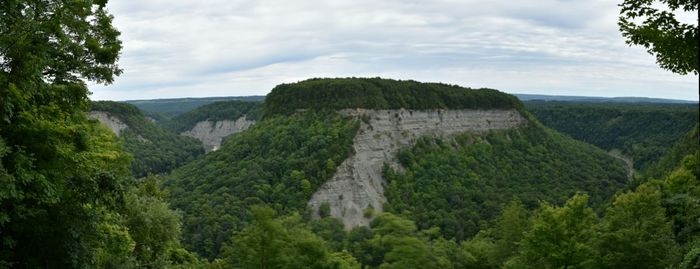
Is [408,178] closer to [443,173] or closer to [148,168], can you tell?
[443,173]

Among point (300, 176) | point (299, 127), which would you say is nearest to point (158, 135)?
point (299, 127)

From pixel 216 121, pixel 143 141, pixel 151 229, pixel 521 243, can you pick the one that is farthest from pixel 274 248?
pixel 216 121

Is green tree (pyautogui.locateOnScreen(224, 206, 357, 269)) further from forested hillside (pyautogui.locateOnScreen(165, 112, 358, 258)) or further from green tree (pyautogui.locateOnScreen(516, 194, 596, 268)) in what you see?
forested hillside (pyautogui.locateOnScreen(165, 112, 358, 258))

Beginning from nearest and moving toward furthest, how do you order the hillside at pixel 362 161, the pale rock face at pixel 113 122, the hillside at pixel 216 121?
1. the hillside at pixel 362 161
2. the pale rock face at pixel 113 122
3. the hillside at pixel 216 121

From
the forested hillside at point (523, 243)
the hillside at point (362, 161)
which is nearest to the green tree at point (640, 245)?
the forested hillside at point (523, 243)

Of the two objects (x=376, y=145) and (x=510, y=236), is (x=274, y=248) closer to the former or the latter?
(x=510, y=236)

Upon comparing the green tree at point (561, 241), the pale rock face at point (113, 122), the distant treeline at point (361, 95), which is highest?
the distant treeline at point (361, 95)

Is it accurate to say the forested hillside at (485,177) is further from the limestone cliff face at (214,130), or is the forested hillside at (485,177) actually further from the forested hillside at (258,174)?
the limestone cliff face at (214,130)
